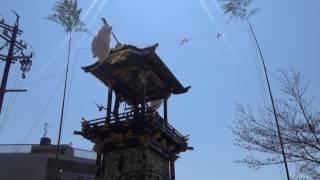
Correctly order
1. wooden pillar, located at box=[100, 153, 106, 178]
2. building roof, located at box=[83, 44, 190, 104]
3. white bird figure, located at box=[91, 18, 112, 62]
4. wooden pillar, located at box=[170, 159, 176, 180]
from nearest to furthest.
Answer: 1. white bird figure, located at box=[91, 18, 112, 62]
2. wooden pillar, located at box=[100, 153, 106, 178]
3. building roof, located at box=[83, 44, 190, 104]
4. wooden pillar, located at box=[170, 159, 176, 180]

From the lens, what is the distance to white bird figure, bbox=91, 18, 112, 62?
2664 centimetres

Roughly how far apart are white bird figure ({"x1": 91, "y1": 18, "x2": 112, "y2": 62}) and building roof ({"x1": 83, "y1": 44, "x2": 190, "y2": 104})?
95.0 inches

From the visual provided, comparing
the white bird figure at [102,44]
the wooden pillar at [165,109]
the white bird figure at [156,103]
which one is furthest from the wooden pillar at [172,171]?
the white bird figure at [102,44]

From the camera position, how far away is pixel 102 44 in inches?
1051

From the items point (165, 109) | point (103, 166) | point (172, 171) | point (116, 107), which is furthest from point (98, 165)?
point (165, 109)

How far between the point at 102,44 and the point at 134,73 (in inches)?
177

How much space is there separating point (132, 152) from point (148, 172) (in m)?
1.91

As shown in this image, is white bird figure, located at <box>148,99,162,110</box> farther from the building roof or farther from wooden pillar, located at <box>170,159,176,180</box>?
wooden pillar, located at <box>170,159,176,180</box>

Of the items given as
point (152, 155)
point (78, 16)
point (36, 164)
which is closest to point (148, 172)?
point (152, 155)

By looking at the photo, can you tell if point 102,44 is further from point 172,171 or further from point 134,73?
point 172,171

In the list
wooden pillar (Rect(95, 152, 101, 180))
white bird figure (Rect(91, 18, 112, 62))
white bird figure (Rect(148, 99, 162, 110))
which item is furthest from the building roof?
wooden pillar (Rect(95, 152, 101, 180))

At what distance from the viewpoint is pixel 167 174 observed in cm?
2956

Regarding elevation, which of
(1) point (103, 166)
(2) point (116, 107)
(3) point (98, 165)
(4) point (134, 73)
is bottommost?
(1) point (103, 166)

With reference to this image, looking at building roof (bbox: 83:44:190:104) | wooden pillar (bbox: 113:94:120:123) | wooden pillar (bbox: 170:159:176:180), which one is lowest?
wooden pillar (bbox: 170:159:176:180)
